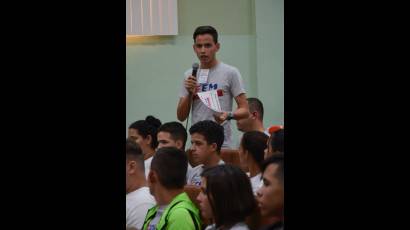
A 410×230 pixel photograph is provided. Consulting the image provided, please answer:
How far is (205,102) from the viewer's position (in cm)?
396

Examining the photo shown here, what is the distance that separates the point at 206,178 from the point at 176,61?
2.43 ft

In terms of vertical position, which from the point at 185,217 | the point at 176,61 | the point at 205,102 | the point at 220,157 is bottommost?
the point at 185,217

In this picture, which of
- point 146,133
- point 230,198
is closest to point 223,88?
point 146,133

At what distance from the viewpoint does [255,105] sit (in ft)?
12.9

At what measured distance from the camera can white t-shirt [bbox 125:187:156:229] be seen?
3939 millimetres

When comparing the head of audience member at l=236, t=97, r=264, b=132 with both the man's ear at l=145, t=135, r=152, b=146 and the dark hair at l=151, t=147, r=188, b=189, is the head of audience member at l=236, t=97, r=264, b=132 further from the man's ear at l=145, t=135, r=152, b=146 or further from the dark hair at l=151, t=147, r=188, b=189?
the man's ear at l=145, t=135, r=152, b=146

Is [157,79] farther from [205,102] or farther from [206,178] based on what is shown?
[206,178]

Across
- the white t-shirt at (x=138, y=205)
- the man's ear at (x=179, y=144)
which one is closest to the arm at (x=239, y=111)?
the man's ear at (x=179, y=144)

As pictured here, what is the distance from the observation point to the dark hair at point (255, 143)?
154 inches

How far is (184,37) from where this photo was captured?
3953mm

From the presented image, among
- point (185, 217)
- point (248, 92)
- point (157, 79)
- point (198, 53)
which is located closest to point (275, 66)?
point (248, 92)

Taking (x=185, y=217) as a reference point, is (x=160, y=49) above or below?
above

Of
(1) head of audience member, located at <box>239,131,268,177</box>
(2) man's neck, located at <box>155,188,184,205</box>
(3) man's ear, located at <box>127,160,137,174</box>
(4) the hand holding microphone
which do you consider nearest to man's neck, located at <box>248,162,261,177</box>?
(1) head of audience member, located at <box>239,131,268,177</box>

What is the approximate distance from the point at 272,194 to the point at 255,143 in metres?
0.34
